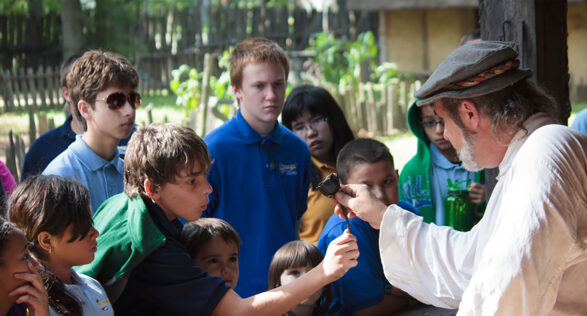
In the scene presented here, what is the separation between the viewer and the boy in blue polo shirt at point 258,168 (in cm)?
389

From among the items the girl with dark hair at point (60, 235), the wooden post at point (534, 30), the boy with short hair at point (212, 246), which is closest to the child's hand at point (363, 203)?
the boy with short hair at point (212, 246)

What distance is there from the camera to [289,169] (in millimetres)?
4082

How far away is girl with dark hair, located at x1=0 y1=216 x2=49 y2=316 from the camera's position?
2.27 m

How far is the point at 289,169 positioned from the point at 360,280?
83 cm

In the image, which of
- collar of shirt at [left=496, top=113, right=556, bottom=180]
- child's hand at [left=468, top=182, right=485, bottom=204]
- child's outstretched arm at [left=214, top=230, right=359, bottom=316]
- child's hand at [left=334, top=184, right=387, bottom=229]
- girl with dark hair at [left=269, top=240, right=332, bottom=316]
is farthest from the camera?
child's hand at [left=468, top=182, right=485, bottom=204]

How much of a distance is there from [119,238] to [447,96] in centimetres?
134

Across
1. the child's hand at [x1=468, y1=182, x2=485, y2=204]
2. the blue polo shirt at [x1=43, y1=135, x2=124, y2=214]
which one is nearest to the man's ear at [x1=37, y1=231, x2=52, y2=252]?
the blue polo shirt at [x1=43, y1=135, x2=124, y2=214]

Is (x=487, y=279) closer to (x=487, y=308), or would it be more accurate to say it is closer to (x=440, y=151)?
(x=487, y=308)

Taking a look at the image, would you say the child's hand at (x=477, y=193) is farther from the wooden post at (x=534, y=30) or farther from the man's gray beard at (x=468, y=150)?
the man's gray beard at (x=468, y=150)

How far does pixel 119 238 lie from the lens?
2.61m

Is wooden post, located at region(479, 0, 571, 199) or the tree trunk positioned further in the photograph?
the tree trunk

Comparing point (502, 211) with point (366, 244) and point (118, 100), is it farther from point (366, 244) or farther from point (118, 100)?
point (118, 100)

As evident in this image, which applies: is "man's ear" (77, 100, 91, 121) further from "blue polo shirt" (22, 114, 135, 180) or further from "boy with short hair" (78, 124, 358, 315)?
A: "boy with short hair" (78, 124, 358, 315)

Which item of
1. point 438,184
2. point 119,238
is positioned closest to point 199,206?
point 119,238
